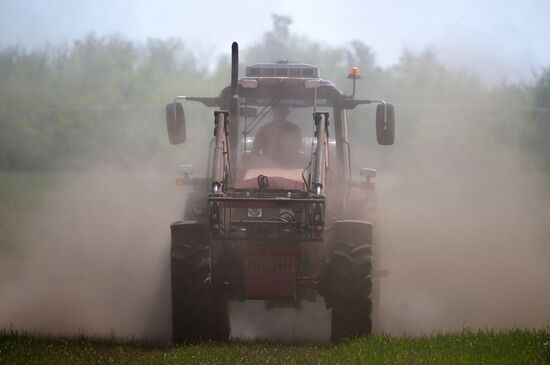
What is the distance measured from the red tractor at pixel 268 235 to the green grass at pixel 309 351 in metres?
0.55

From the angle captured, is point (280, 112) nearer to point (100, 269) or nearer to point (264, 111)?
point (264, 111)

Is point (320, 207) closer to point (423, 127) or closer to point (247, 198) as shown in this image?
point (247, 198)

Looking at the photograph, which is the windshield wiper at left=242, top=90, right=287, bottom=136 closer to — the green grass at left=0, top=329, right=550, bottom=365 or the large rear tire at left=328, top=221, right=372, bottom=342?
the large rear tire at left=328, top=221, right=372, bottom=342

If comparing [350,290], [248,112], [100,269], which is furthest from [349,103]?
[100,269]

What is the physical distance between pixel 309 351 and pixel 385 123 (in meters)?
3.61

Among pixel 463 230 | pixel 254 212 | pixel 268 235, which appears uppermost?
pixel 254 212

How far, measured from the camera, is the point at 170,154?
32531mm

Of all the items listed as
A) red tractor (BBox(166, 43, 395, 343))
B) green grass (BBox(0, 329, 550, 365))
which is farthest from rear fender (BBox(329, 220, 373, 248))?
green grass (BBox(0, 329, 550, 365))

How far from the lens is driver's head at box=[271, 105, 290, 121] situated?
50.2 feet

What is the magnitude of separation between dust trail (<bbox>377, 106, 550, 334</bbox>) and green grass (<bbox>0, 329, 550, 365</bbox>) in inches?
86.9

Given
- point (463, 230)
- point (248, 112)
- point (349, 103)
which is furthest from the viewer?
point (463, 230)

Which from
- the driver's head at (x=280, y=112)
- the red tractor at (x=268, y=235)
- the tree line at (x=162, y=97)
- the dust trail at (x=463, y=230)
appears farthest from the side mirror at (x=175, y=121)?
the tree line at (x=162, y=97)

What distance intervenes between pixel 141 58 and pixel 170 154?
2851mm

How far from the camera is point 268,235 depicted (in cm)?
1296
